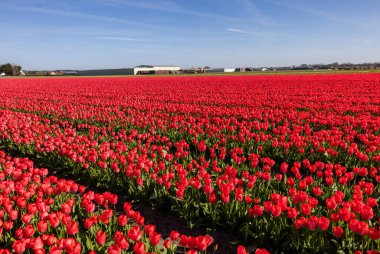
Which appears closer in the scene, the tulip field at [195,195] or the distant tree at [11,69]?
the tulip field at [195,195]

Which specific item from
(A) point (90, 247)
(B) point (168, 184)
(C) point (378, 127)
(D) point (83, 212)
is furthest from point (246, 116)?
(A) point (90, 247)

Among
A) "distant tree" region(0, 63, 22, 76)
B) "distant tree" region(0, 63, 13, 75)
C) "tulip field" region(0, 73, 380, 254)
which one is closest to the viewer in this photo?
"tulip field" region(0, 73, 380, 254)

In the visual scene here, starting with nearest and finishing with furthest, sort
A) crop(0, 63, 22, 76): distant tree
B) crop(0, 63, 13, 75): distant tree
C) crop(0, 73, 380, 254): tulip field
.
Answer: crop(0, 73, 380, 254): tulip field → crop(0, 63, 22, 76): distant tree → crop(0, 63, 13, 75): distant tree

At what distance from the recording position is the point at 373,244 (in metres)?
3.86

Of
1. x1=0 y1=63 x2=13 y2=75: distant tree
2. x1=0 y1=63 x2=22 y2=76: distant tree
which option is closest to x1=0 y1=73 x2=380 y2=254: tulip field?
x1=0 y1=63 x2=22 y2=76: distant tree

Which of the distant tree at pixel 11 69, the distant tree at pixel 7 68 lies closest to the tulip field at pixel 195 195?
the distant tree at pixel 11 69

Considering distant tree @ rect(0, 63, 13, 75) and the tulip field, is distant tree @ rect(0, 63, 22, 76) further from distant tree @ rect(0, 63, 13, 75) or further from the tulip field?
the tulip field

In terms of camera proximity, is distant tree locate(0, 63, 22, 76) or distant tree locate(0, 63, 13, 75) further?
distant tree locate(0, 63, 13, 75)

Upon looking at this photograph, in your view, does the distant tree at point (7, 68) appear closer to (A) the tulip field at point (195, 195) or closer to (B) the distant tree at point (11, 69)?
(B) the distant tree at point (11, 69)

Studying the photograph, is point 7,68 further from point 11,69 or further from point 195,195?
point 195,195

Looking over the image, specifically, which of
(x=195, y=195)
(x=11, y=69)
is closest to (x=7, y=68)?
(x=11, y=69)

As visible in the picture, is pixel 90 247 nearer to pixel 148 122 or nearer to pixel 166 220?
pixel 166 220

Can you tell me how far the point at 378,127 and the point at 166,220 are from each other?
6.69 m

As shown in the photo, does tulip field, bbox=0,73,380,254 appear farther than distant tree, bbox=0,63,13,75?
No
